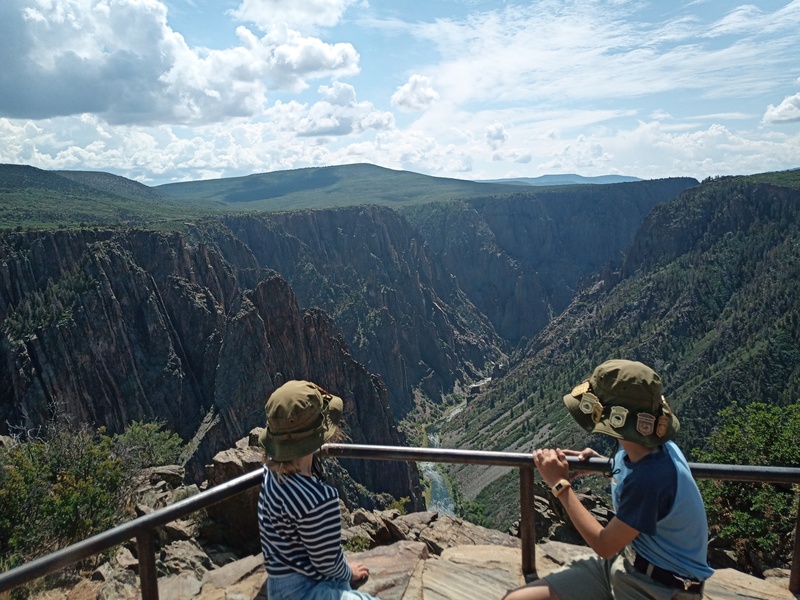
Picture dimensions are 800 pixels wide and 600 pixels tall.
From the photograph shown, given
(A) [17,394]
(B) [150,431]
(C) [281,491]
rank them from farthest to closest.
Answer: (A) [17,394] → (B) [150,431] → (C) [281,491]

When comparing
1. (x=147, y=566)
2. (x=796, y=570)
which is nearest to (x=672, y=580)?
(x=796, y=570)

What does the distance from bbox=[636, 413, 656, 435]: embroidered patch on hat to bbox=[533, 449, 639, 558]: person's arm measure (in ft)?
2.51

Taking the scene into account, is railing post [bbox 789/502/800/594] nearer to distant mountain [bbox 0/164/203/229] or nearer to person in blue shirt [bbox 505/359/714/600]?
person in blue shirt [bbox 505/359/714/600]

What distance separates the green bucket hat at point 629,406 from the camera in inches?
193

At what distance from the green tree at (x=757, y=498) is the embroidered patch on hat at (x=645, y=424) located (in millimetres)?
9529

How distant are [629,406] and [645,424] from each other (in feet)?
0.66

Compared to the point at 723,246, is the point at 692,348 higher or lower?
lower

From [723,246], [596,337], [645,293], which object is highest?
[723,246]

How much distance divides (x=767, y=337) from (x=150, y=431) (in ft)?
389

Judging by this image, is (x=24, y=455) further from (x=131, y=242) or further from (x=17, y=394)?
(x=131, y=242)

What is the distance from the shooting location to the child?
5.29 meters

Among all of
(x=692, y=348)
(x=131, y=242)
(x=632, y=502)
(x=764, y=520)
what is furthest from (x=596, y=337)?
(x=632, y=502)

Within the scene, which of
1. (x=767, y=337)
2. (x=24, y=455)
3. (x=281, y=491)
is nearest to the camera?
(x=281, y=491)

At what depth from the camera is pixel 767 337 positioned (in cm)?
11944
